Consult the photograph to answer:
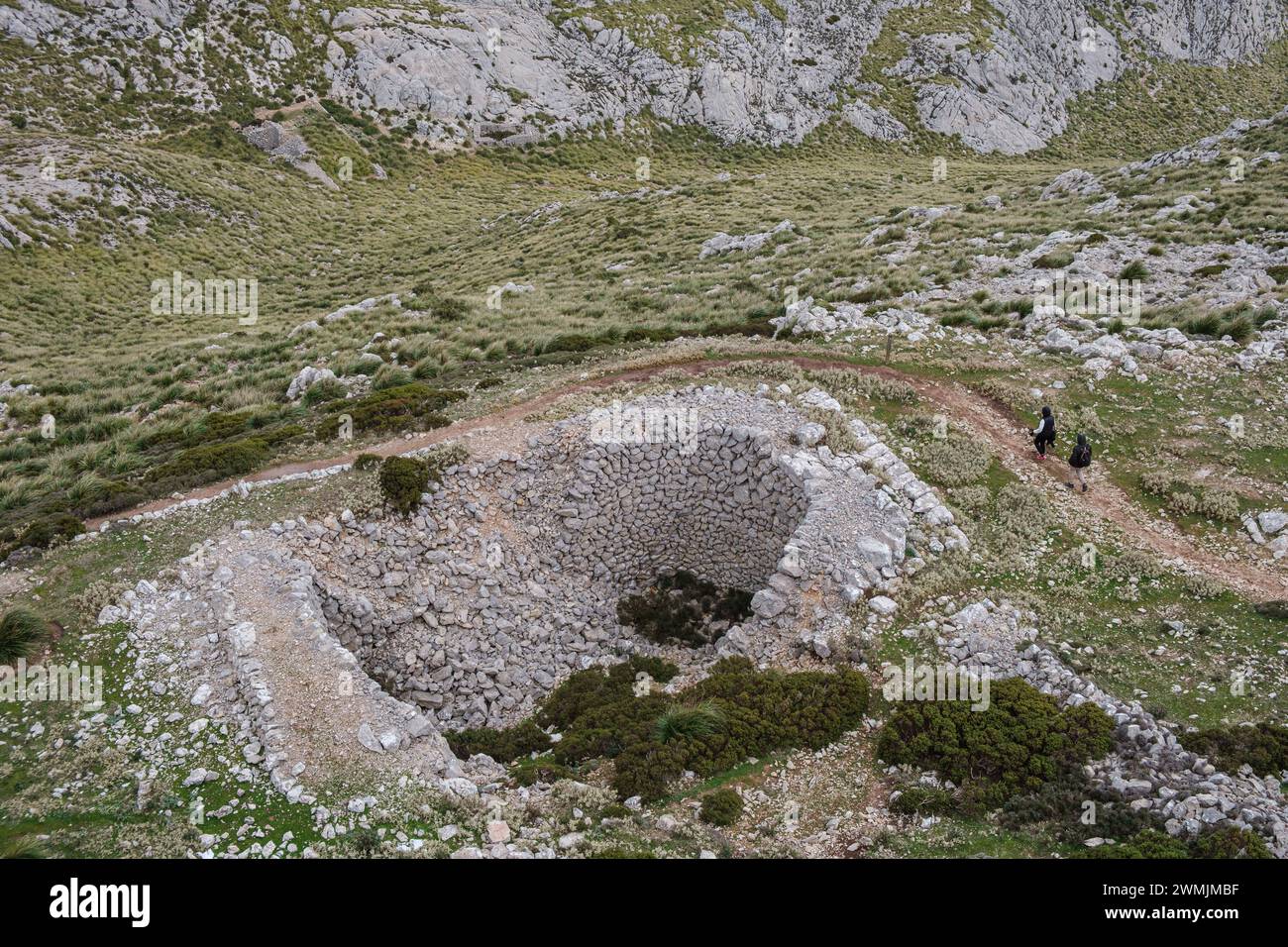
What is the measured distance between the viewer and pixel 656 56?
78.8m

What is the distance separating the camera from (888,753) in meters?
11.9

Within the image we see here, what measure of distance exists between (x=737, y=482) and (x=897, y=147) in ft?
237

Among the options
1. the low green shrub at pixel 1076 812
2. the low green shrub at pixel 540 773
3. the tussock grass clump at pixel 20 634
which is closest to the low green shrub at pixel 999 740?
the low green shrub at pixel 1076 812

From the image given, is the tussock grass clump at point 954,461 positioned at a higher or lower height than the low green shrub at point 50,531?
higher

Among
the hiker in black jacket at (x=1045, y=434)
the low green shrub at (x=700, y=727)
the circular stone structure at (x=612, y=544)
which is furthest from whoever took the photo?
the hiker in black jacket at (x=1045, y=434)

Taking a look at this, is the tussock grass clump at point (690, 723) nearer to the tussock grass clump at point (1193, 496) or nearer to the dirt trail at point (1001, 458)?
the dirt trail at point (1001, 458)

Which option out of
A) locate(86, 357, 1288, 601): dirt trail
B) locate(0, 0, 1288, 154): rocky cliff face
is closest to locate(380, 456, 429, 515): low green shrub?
locate(86, 357, 1288, 601): dirt trail

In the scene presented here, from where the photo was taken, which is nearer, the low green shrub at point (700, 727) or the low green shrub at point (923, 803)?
the low green shrub at point (923, 803)

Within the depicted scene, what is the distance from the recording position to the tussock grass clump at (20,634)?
511 inches

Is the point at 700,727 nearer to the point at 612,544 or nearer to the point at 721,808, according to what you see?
the point at 721,808

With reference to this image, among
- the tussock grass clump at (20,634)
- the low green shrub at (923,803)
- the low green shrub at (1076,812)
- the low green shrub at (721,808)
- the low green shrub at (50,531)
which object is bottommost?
the low green shrub at (721,808)

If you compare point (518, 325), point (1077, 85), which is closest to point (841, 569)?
point (518, 325)

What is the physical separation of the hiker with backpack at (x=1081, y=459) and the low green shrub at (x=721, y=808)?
1259 cm

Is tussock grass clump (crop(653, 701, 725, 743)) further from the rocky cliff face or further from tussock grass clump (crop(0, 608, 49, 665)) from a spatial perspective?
the rocky cliff face
